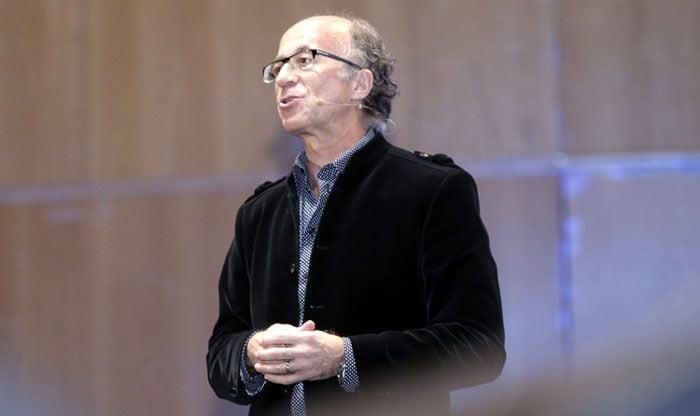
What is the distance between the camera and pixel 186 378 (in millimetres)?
2633

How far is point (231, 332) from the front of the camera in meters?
1.92

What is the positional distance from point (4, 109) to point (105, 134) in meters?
0.36

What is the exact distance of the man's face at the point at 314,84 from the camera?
1921 millimetres

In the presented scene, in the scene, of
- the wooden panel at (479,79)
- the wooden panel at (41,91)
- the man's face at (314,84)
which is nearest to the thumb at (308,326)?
the man's face at (314,84)

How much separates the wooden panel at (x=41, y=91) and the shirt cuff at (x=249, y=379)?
1.32 m

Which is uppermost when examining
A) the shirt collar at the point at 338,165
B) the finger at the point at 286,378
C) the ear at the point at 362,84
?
the ear at the point at 362,84

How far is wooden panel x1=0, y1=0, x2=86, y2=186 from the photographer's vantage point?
9.07 feet

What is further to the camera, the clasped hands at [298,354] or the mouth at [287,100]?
the mouth at [287,100]

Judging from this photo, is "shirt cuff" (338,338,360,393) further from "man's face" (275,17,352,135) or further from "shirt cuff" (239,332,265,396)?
"man's face" (275,17,352,135)

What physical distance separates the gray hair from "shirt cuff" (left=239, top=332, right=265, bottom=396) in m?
0.63

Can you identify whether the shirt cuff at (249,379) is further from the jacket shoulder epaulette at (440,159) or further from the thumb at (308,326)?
the jacket shoulder epaulette at (440,159)

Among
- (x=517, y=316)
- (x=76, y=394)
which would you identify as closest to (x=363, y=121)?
(x=517, y=316)

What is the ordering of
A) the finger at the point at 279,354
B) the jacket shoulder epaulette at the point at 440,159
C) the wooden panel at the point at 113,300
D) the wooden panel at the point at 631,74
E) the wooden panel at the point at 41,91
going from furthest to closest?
the wooden panel at the point at 41,91 → the wooden panel at the point at 113,300 → the wooden panel at the point at 631,74 → the jacket shoulder epaulette at the point at 440,159 → the finger at the point at 279,354

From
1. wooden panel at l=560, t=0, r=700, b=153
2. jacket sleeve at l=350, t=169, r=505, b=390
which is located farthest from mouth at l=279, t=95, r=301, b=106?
wooden panel at l=560, t=0, r=700, b=153
